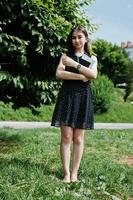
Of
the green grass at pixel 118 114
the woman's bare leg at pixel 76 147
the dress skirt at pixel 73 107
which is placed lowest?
the green grass at pixel 118 114

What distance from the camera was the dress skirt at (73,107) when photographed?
602cm

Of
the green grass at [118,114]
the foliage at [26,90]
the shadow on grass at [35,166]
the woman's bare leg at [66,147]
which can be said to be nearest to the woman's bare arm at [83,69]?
the woman's bare leg at [66,147]

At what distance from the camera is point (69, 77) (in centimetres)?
596

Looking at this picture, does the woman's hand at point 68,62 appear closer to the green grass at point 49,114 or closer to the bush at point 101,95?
the green grass at point 49,114

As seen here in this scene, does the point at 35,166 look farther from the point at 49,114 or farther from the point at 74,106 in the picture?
the point at 49,114

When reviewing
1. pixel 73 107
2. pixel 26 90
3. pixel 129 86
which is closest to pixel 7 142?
pixel 26 90

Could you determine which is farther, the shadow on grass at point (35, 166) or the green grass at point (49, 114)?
the green grass at point (49, 114)

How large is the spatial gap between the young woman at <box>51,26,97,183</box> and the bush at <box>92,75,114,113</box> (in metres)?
25.7

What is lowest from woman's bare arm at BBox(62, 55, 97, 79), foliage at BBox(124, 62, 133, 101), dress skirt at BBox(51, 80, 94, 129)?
foliage at BBox(124, 62, 133, 101)

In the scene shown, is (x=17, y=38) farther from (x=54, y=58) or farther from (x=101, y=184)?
(x=101, y=184)

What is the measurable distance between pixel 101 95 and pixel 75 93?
26026 mm

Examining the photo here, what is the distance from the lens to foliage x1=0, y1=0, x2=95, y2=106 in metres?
8.42

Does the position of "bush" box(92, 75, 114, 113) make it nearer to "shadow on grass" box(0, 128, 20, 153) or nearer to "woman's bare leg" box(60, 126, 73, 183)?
"shadow on grass" box(0, 128, 20, 153)

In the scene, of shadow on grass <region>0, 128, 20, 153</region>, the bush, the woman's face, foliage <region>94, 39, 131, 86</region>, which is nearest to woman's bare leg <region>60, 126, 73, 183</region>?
the woman's face
